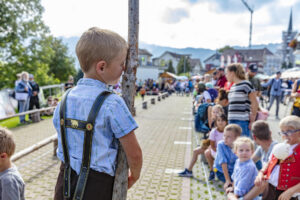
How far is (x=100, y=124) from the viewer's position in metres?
1.33

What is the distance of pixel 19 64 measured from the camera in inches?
965

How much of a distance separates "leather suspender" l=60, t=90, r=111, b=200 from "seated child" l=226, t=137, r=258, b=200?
8.45 feet

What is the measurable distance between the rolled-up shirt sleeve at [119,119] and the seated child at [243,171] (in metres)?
2.57

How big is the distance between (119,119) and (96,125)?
0.12m

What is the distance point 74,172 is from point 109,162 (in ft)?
0.70

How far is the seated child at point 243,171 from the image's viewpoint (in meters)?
3.39

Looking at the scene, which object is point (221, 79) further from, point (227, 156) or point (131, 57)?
point (131, 57)

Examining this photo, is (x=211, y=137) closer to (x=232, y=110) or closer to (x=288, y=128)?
(x=232, y=110)

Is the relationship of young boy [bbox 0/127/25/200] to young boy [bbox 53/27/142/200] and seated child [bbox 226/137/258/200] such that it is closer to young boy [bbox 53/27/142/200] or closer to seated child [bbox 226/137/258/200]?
young boy [bbox 53/27/142/200]

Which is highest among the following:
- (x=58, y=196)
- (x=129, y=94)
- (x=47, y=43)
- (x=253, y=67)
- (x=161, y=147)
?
(x=47, y=43)

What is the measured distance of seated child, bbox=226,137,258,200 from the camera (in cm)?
Result: 339

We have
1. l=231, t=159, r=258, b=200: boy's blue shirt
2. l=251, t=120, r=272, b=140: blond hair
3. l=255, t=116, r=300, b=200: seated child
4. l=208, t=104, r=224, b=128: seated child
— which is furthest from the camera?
l=208, t=104, r=224, b=128: seated child

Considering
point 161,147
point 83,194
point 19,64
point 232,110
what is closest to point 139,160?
point 83,194

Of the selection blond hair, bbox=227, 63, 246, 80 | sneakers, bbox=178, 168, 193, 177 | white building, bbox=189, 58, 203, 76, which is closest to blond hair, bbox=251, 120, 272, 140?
blond hair, bbox=227, 63, 246, 80
